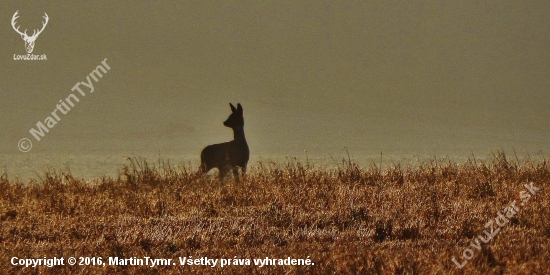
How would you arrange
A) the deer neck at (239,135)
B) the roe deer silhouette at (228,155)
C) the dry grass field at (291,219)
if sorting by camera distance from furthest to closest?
1. the deer neck at (239,135)
2. the roe deer silhouette at (228,155)
3. the dry grass field at (291,219)

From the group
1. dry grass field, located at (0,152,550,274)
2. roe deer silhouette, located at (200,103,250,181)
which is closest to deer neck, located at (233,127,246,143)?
roe deer silhouette, located at (200,103,250,181)

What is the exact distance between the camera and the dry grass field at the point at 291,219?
594 centimetres

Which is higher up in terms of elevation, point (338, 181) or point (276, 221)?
point (338, 181)

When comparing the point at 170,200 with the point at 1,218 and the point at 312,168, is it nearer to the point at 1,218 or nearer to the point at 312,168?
the point at 1,218

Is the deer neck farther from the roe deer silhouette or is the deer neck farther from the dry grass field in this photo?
the dry grass field

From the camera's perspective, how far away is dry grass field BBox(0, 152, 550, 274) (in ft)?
19.5

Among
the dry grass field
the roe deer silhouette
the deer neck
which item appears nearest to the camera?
the dry grass field

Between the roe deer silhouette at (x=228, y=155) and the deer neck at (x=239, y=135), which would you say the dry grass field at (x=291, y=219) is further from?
the deer neck at (x=239, y=135)

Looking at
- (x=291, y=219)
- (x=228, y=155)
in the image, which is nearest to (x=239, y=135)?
(x=228, y=155)

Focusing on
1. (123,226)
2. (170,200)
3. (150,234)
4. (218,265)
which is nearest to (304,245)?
(218,265)

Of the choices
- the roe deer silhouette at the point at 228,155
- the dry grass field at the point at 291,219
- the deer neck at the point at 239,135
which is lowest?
the dry grass field at the point at 291,219

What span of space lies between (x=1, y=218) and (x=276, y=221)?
2990mm

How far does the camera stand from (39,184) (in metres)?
11.2

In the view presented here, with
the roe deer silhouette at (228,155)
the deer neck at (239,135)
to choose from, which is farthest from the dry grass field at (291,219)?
the deer neck at (239,135)
